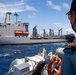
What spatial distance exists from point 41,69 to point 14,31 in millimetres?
85482

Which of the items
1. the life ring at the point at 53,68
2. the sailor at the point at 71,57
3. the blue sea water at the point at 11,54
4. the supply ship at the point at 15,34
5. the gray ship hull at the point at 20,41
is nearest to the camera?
the sailor at the point at 71,57

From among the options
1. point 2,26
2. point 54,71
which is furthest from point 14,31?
point 54,71

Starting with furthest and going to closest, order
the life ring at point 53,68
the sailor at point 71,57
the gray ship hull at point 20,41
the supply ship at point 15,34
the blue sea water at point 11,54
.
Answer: the supply ship at point 15,34 < the gray ship hull at point 20,41 < the blue sea water at point 11,54 < the life ring at point 53,68 < the sailor at point 71,57

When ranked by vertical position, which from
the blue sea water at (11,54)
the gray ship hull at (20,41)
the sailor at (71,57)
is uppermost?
the sailor at (71,57)

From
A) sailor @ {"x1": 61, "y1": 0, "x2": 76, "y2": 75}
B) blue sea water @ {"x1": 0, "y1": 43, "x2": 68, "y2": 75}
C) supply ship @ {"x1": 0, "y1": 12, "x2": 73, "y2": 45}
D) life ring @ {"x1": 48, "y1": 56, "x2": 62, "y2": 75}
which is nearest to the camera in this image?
sailor @ {"x1": 61, "y1": 0, "x2": 76, "y2": 75}

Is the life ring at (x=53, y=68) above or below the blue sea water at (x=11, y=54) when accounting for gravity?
above

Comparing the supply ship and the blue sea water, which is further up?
the supply ship

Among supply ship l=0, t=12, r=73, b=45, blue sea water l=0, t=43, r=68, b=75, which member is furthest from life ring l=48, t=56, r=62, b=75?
supply ship l=0, t=12, r=73, b=45

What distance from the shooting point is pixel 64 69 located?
165cm

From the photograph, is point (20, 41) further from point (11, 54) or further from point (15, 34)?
point (11, 54)

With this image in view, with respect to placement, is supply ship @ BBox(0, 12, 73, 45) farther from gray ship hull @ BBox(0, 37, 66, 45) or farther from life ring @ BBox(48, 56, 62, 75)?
life ring @ BBox(48, 56, 62, 75)

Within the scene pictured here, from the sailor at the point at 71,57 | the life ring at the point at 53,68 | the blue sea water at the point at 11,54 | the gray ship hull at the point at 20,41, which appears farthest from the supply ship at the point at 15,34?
the sailor at the point at 71,57

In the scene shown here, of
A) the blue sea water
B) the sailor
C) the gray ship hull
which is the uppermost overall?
the sailor

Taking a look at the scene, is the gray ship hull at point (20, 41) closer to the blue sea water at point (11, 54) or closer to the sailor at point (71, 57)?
the blue sea water at point (11, 54)
